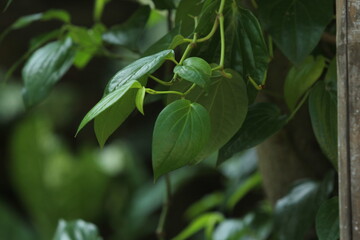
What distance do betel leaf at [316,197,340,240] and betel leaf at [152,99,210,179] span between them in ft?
0.68

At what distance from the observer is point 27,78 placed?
876 mm

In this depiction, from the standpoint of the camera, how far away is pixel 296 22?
0.66 m

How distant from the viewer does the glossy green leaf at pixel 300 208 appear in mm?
848

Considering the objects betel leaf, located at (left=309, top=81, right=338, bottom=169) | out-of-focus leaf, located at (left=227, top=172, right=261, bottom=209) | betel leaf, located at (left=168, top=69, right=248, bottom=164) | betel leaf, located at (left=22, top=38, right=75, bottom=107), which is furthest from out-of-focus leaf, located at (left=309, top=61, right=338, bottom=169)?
out-of-focus leaf, located at (left=227, top=172, right=261, bottom=209)

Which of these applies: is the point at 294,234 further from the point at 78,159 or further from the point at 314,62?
the point at 78,159

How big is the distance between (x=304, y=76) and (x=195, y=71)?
0.23 meters

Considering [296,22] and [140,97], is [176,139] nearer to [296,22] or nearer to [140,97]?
[140,97]

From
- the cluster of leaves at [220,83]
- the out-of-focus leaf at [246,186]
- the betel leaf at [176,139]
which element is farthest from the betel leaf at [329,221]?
the out-of-focus leaf at [246,186]

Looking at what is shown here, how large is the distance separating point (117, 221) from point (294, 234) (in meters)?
1.83

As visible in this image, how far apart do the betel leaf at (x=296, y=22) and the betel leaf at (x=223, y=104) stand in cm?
7

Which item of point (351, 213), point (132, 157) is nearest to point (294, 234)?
point (351, 213)

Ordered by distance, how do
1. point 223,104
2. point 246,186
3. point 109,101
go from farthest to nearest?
point 246,186 → point 223,104 → point 109,101

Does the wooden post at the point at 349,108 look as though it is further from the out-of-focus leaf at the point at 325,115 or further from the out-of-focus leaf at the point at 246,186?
the out-of-focus leaf at the point at 246,186

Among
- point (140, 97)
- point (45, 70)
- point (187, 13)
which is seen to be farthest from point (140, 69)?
point (45, 70)
